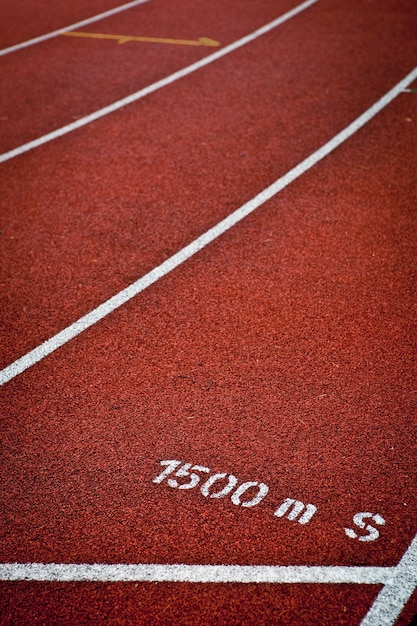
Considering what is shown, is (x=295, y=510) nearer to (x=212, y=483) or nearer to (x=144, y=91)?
(x=212, y=483)

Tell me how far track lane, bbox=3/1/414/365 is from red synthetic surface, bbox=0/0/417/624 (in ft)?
0.09

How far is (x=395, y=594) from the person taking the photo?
323 cm

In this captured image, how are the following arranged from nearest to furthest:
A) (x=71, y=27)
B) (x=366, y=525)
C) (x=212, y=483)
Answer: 1. (x=366, y=525)
2. (x=212, y=483)
3. (x=71, y=27)

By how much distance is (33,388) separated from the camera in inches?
179

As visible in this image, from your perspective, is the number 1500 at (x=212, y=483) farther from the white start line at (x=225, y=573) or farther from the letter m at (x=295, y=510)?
the white start line at (x=225, y=573)

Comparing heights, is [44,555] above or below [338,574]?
above

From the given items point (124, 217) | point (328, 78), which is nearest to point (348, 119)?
point (328, 78)

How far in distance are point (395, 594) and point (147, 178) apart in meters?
4.91

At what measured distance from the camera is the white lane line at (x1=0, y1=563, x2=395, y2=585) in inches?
131

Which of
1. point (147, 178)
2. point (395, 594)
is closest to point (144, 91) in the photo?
point (147, 178)

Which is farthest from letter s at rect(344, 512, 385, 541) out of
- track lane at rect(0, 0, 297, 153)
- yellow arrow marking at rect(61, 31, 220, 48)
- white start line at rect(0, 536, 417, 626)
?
yellow arrow marking at rect(61, 31, 220, 48)

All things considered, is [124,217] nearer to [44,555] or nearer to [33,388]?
[33,388]

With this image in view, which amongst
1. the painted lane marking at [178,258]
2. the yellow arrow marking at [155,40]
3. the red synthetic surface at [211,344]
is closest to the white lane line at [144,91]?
the red synthetic surface at [211,344]

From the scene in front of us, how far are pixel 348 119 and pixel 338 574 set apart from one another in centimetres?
597
